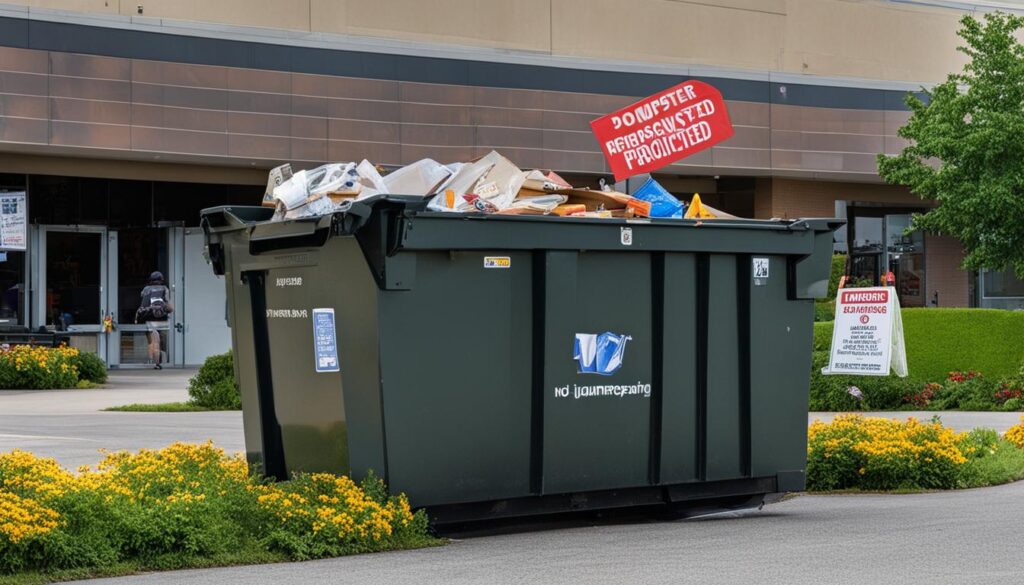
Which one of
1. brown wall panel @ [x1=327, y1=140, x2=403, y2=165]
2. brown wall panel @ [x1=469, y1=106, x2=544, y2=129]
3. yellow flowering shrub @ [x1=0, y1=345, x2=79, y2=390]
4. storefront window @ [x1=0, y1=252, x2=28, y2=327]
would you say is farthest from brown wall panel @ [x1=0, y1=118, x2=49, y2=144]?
brown wall panel @ [x1=469, y1=106, x2=544, y2=129]

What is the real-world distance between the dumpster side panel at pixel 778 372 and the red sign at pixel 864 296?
7.47 meters

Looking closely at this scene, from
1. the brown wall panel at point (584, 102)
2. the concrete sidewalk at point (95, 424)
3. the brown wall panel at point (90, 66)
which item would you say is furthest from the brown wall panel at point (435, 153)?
the concrete sidewalk at point (95, 424)

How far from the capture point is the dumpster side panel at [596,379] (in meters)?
8.37

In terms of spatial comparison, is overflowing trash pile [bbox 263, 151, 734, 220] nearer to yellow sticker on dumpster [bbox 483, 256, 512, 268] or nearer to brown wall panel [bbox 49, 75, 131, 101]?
yellow sticker on dumpster [bbox 483, 256, 512, 268]

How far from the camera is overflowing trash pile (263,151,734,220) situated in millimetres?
8383

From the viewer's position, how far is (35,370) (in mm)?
23203

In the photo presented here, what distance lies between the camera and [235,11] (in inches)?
1204

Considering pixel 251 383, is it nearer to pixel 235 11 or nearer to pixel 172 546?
pixel 172 546

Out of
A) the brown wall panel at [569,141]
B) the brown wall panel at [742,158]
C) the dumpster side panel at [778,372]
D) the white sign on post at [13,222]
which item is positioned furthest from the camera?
the brown wall panel at [742,158]

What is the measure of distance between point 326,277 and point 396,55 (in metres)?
24.4

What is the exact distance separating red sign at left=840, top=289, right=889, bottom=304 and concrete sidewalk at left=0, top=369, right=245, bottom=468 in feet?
22.6

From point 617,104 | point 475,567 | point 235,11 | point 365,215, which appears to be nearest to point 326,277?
point 365,215

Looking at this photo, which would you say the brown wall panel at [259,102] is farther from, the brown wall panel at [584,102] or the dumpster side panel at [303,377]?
the dumpster side panel at [303,377]

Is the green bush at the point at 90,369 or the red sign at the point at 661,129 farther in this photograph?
the green bush at the point at 90,369
